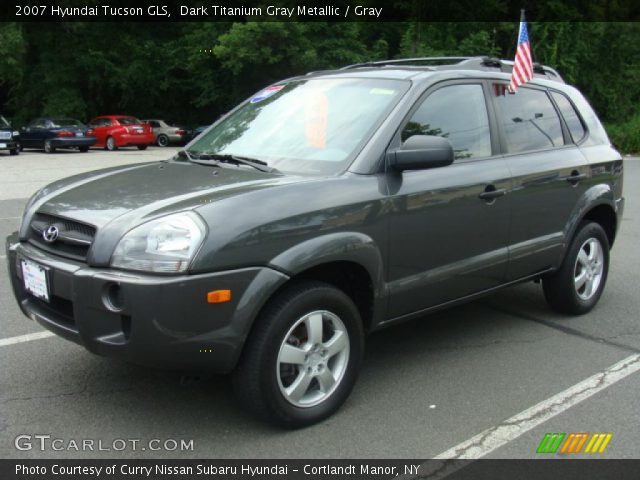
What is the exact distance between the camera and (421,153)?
3623 millimetres

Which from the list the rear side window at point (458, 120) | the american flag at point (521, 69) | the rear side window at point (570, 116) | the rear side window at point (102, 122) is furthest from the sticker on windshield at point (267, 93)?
the rear side window at point (102, 122)

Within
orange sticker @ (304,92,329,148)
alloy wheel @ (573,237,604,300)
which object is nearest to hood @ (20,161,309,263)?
orange sticker @ (304,92,329,148)

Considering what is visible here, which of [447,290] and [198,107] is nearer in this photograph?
[447,290]

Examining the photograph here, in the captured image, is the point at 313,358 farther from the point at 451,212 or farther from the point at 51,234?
the point at 51,234

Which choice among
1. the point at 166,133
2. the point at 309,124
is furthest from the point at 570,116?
the point at 166,133

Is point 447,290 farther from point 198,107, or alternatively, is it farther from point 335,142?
point 198,107

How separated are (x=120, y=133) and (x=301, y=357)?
2700 centimetres

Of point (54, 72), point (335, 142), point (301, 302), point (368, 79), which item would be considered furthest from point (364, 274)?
point (54, 72)

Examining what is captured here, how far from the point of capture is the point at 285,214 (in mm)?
3258

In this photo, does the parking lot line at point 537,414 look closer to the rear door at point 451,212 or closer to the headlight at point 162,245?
the rear door at point 451,212

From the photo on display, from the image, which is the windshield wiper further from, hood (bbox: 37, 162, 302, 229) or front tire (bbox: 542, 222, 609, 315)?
front tire (bbox: 542, 222, 609, 315)

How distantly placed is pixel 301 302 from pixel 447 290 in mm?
1180

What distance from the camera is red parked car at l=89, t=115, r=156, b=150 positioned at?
28.7 m
